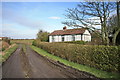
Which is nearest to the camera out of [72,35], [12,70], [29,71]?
[29,71]

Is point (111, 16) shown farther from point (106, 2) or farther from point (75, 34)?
point (75, 34)

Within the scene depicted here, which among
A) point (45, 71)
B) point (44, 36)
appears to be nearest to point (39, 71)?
point (45, 71)

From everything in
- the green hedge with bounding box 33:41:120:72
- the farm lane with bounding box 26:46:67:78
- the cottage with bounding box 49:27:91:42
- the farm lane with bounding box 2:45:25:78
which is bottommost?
the farm lane with bounding box 26:46:67:78

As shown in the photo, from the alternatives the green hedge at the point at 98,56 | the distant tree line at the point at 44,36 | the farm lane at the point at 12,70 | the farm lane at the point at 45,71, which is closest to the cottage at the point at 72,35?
the distant tree line at the point at 44,36

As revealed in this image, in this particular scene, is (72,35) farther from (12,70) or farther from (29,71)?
(12,70)

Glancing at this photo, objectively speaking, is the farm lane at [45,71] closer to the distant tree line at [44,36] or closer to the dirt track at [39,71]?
the dirt track at [39,71]

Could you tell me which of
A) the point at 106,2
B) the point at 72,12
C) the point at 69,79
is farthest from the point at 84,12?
the point at 69,79

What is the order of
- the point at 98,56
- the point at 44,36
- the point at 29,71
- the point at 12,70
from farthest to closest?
the point at 44,36, the point at 98,56, the point at 12,70, the point at 29,71

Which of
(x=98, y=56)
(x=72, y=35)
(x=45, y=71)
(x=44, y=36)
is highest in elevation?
(x=44, y=36)

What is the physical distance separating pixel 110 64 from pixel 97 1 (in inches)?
327

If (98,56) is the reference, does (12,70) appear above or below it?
below

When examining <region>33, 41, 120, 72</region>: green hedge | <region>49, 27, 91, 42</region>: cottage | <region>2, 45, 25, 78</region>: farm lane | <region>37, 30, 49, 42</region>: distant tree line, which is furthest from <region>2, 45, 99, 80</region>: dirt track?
<region>37, 30, 49, 42</region>: distant tree line

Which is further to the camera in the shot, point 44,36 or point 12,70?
point 44,36

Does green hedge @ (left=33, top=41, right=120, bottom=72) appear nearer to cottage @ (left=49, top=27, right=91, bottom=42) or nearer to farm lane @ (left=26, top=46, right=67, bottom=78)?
farm lane @ (left=26, top=46, right=67, bottom=78)
